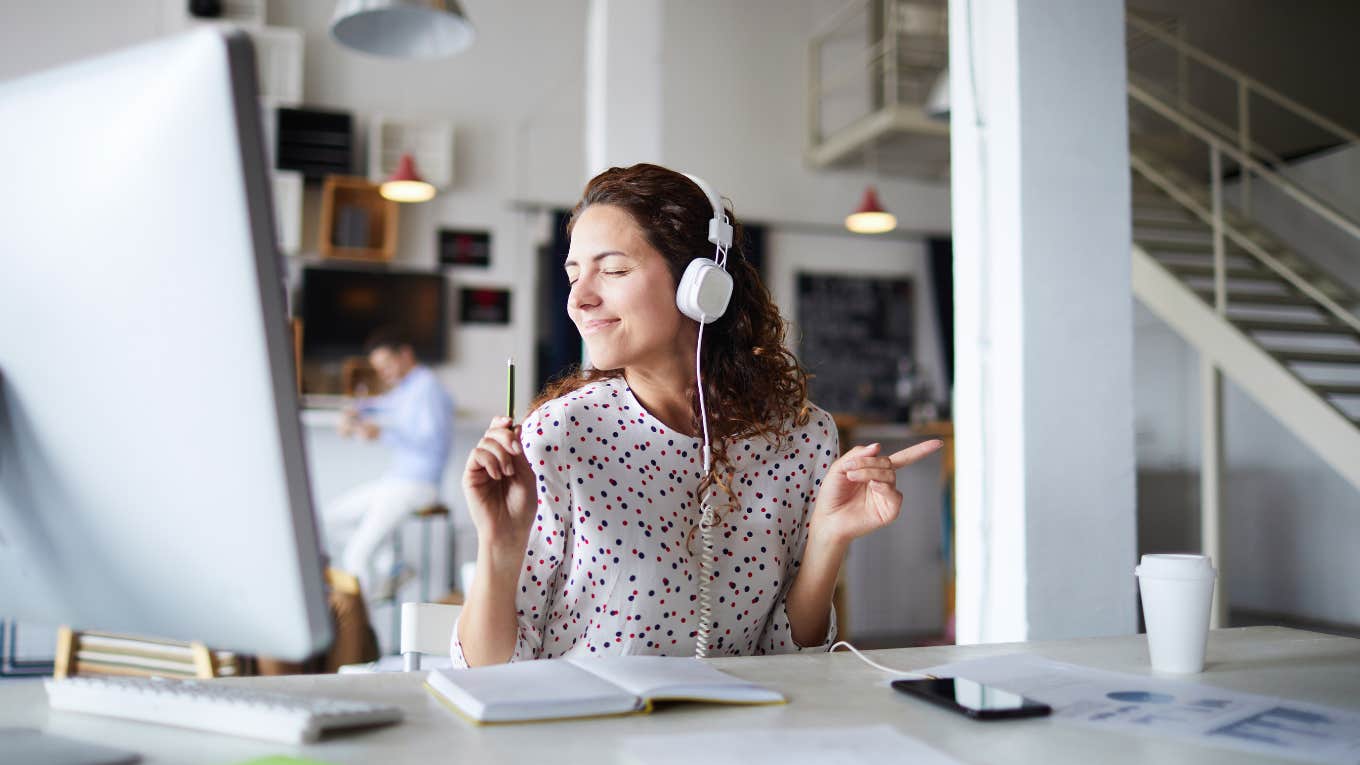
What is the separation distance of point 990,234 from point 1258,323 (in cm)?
337

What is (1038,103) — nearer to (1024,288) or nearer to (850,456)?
(1024,288)

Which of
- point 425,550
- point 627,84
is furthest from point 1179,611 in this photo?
point 425,550

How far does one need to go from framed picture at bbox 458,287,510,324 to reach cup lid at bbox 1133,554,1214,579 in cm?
558

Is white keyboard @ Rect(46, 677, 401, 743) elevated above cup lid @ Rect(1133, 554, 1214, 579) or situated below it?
below

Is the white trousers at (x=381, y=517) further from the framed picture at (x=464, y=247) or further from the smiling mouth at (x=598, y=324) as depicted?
the smiling mouth at (x=598, y=324)

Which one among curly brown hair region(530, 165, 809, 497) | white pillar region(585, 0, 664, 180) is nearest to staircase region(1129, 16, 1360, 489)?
white pillar region(585, 0, 664, 180)

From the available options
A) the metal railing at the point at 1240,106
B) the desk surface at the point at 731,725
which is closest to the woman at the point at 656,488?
the desk surface at the point at 731,725

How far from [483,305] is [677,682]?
5.67 meters

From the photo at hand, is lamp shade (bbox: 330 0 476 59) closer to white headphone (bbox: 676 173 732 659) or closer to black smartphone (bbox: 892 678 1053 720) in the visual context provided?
white headphone (bbox: 676 173 732 659)

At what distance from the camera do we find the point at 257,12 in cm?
596

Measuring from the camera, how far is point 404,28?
11.8 feet

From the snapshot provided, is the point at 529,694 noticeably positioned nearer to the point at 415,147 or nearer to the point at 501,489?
the point at 501,489

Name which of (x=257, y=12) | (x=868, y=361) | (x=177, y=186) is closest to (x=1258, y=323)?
(x=868, y=361)

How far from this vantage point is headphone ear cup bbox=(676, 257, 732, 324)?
4.72 feet
